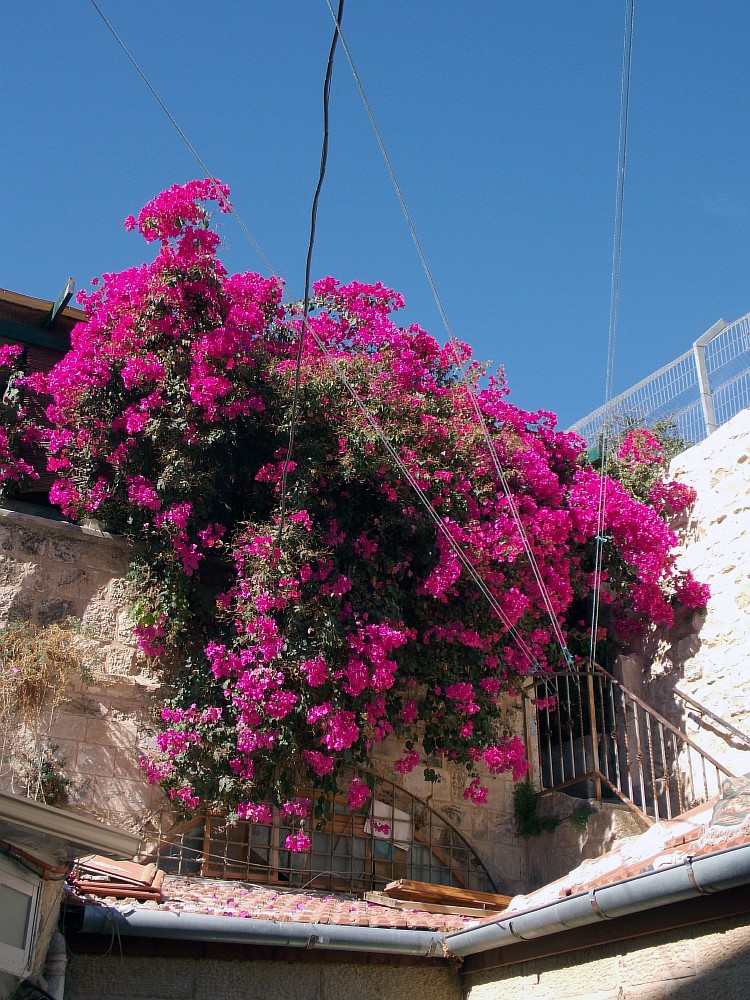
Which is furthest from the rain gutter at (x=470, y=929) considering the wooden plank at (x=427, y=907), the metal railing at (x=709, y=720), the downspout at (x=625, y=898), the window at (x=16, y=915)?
the metal railing at (x=709, y=720)

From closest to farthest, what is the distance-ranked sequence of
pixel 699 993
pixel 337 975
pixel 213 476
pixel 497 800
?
pixel 699 993
pixel 337 975
pixel 213 476
pixel 497 800

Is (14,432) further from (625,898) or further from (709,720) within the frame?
(625,898)

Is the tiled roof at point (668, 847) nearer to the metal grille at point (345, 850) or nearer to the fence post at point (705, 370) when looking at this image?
the metal grille at point (345, 850)

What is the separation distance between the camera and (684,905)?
4.93 meters

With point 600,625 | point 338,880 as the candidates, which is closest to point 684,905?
point 338,880

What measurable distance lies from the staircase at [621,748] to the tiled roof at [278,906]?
2119 millimetres

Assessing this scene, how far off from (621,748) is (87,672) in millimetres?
4779

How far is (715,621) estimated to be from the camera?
9.43 meters

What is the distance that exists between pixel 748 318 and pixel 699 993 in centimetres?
696

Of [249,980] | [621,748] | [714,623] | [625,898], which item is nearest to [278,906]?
[249,980]

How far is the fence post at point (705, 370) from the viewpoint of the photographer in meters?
10.5

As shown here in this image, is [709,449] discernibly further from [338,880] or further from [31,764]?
[31,764]

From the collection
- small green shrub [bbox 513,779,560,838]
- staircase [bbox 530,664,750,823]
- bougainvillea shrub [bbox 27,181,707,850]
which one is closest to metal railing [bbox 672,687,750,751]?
staircase [bbox 530,664,750,823]

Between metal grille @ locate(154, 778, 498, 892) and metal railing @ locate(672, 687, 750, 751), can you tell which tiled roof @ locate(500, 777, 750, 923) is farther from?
metal grille @ locate(154, 778, 498, 892)
